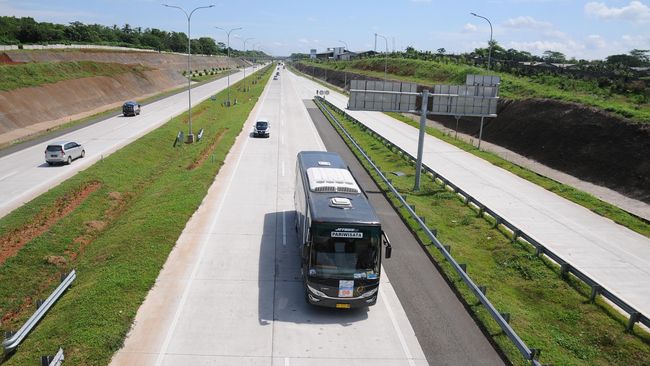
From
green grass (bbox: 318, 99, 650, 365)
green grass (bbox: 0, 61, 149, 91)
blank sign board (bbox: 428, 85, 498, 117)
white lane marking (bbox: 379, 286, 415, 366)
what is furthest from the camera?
green grass (bbox: 0, 61, 149, 91)

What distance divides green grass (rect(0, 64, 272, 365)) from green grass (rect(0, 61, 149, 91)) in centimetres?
2955

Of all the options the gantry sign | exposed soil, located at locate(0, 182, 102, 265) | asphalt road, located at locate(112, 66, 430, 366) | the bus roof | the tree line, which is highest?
the tree line

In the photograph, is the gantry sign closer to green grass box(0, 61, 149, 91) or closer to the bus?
the bus

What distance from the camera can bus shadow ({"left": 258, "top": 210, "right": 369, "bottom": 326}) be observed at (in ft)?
46.8

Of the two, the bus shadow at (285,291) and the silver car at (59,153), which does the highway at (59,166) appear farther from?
the bus shadow at (285,291)

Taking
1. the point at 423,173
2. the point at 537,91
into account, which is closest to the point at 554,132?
the point at 537,91

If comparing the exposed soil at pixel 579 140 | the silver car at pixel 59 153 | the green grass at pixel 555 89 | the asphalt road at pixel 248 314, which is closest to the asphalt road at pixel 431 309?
the asphalt road at pixel 248 314

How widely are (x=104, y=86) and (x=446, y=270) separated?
72690 millimetres

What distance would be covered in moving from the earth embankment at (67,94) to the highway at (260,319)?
113ft

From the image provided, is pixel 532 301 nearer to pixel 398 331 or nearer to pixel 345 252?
pixel 398 331

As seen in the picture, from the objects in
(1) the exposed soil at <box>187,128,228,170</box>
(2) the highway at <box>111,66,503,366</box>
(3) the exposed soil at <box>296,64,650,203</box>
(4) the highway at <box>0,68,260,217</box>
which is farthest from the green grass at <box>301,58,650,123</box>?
(4) the highway at <box>0,68,260,217</box>

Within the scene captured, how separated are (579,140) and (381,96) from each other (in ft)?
72.1

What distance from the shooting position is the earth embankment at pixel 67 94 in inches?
1921

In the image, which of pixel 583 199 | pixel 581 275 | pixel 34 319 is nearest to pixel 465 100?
pixel 583 199
